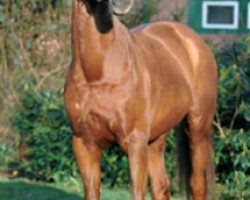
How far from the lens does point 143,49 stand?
7.23 m

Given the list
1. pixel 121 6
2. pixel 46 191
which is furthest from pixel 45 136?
pixel 121 6

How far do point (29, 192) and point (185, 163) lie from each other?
2.29m

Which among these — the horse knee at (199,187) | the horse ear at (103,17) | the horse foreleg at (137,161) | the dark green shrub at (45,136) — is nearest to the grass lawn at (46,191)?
the dark green shrub at (45,136)

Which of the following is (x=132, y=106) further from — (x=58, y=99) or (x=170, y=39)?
(x=58, y=99)

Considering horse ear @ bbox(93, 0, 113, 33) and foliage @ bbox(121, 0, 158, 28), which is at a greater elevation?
horse ear @ bbox(93, 0, 113, 33)

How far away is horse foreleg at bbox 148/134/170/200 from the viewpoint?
26.0 feet

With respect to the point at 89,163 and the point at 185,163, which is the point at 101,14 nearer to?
the point at 89,163

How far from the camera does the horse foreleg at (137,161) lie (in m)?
6.70

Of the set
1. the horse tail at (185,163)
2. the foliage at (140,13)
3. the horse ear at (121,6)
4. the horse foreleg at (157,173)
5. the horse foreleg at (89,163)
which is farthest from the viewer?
the foliage at (140,13)

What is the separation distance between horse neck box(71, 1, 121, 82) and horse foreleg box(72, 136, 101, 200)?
1.59ft

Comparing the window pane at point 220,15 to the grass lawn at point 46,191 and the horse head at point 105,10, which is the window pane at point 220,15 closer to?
the grass lawn at point 46,191

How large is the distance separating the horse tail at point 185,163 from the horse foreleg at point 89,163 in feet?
4.58

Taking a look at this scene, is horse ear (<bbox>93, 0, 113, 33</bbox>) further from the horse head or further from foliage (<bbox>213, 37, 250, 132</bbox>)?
foliage (<bbox>213, 37, 250, 132</bbox>)

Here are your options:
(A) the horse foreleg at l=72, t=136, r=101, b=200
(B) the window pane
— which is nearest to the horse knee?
(A) the horse foreleg at l=72, t=136, r=101, b=200
